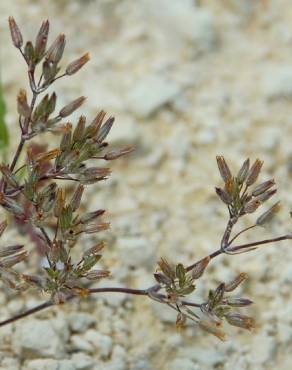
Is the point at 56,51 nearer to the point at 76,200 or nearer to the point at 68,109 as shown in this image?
the point at 68,109

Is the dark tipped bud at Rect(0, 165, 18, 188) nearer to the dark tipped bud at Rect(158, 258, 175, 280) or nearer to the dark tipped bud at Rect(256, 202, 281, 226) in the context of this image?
the dark tipped bud at Rect(158, 258, 175, 280)

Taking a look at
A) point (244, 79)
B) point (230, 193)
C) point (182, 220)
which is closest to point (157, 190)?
point (182, 220)

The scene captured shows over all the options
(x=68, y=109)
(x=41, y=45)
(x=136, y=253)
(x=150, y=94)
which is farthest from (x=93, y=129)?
(x=150, y=94)

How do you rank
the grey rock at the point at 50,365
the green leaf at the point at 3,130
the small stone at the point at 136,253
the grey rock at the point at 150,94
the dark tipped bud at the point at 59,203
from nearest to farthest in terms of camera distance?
the dark tipped bud at the point at 59,203 < the grey rock at the point at 50,365 < the small stone at the point at 136,253 < the green leaf at the point at 3,130 < the grey rock at the point at 150,94

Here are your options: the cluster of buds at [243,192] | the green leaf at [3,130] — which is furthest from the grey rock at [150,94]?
the cluster of buds at [243,192]

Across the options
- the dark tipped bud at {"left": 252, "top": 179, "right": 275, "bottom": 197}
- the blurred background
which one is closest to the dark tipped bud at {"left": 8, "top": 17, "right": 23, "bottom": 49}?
the dark tipped bud at {"left": 252, "top": 179, "right": 275, "bottom": 197}

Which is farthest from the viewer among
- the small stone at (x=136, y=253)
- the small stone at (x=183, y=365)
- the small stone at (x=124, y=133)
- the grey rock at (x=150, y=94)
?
the grey rock at (x=150, y=94)

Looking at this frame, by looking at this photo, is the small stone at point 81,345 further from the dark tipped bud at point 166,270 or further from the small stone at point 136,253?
the dark tipped bud at point 166,270
